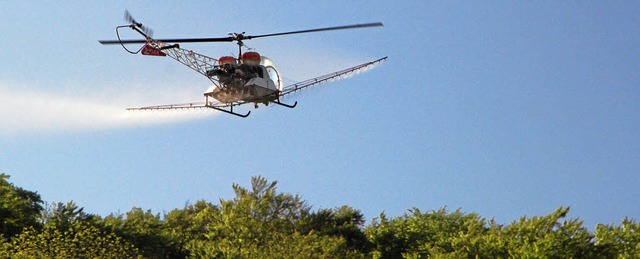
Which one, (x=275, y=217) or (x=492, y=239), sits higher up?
(x=275, y=217)

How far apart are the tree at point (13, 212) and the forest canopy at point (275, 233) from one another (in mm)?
58

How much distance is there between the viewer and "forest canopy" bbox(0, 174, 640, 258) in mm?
46219

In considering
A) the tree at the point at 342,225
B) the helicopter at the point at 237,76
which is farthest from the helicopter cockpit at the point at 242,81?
the tree at the point at 342,225

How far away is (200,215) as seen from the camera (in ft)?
212

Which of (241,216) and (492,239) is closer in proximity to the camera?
(492,239)

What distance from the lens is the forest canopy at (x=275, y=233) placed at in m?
46.2

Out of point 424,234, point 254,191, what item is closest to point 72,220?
point 254,191

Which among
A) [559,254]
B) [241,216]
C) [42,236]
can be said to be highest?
[241,216]

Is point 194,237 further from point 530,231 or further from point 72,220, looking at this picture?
point 530,231

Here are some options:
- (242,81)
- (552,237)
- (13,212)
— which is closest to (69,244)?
(13,212)

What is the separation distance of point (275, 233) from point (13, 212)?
16.7 meters

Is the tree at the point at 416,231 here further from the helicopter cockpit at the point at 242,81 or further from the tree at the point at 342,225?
the helicopter cockpit at the point at 242,81

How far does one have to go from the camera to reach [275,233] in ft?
196

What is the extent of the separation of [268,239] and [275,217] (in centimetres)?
432
